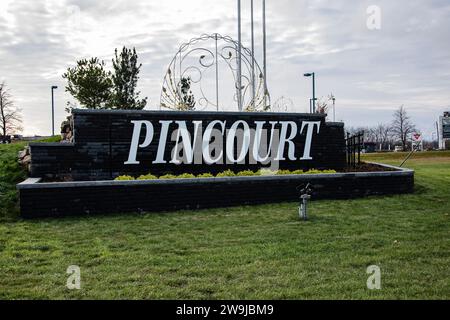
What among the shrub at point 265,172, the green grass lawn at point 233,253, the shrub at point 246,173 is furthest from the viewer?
the shrub at point 265,172

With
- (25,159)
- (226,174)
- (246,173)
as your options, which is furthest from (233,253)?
(25,159)

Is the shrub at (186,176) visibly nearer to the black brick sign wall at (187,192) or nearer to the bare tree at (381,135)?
the black brick sign wall at (187,192)

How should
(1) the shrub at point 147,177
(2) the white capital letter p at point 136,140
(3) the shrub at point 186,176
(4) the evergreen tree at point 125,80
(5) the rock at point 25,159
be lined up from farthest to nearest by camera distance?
(4) the evergreen tree at point 125,80 < (5) the rock at point 25,159 < (2) the white capital letter p at point 136,140 < (3) the shrub at point 186,176 < (1) the shrub at point 147,177

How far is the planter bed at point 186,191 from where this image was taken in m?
11.0

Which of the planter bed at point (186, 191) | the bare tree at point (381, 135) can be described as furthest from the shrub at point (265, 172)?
the bare tree at point (381, 135)

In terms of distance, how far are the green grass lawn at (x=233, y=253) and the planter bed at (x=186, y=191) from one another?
1.81 feet

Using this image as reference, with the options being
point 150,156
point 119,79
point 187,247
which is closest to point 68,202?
point 150,156

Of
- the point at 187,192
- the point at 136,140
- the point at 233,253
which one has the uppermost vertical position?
the point at 136,140

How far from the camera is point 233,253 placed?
716cm

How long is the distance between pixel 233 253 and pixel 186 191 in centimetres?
498

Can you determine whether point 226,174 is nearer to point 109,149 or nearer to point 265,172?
point 265,172

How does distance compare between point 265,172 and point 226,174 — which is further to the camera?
point 265,172

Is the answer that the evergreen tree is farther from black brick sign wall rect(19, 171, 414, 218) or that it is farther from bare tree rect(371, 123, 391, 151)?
bare tree rect(371, 123, 391, 151)

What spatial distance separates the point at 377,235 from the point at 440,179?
9040mm
